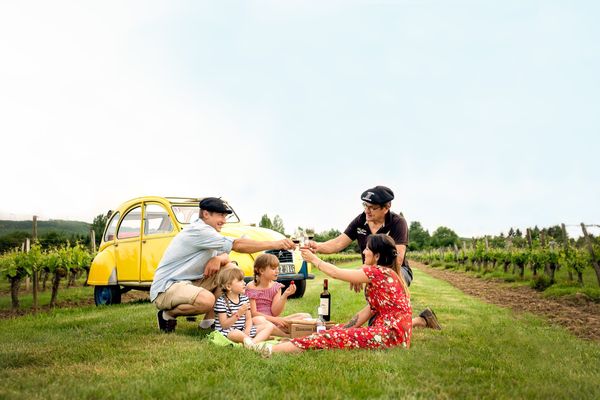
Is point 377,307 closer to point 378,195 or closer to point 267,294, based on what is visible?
point 378,195

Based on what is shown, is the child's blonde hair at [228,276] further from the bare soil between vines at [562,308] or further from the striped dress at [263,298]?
the bare soil between vines at [562,308]

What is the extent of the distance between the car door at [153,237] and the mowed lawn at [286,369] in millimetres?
3529

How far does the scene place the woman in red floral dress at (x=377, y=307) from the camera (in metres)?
5.22

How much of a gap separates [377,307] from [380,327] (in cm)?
20

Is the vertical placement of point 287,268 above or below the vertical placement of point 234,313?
above

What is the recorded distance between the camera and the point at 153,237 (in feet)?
36.3

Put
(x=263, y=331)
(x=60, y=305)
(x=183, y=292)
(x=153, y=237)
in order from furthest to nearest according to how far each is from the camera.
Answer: (x=60, y=305)
(x=153, y=237)
(x=183, y=292)
(x=263, y=331)

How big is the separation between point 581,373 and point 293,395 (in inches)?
123

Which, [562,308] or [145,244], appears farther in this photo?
[562,308]

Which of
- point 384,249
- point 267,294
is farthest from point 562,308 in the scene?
point 384,249

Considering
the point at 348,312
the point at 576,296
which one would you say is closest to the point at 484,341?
the point at 348,312

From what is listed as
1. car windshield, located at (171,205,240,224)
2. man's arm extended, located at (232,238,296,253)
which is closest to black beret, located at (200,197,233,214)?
man's arm extended, located at (232,238,296,253)

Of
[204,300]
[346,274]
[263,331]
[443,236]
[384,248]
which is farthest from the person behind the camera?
[443,236]

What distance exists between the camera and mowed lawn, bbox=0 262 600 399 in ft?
13.1
